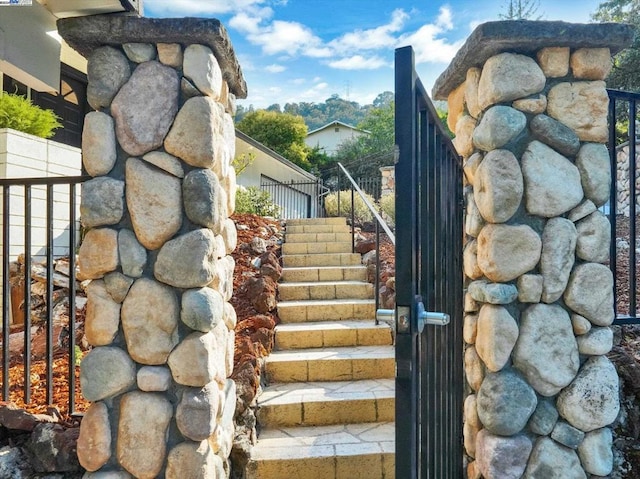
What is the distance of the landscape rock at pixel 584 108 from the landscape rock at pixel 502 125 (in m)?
0.15

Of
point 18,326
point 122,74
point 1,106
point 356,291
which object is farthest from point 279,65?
point 122,74

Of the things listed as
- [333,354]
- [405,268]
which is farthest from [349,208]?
[405,268]

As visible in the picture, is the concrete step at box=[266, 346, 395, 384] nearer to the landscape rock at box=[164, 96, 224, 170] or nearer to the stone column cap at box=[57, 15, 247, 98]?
the landscape rock at box=[164, 96, 224, 170]

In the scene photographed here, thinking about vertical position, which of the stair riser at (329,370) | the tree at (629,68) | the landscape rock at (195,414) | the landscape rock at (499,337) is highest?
the tree at (629,68)

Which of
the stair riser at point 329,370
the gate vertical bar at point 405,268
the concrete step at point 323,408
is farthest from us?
the stair riser at point 329,370

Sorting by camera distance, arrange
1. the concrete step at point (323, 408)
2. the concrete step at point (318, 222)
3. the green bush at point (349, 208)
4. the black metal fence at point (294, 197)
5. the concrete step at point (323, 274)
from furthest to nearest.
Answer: the black metal fence at point (294, 197) < the green bush at point (349, 208) < the concrete step at point (318, 222) < the concrete step at point (323, 274) < the concrete step at point (323, 408)

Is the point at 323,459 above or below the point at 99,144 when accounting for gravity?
below

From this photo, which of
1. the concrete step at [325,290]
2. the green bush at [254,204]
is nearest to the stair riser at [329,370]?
the concrete step at [325,290]

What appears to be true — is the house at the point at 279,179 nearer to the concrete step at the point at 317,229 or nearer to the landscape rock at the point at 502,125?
the concrete step at the point at 317,229

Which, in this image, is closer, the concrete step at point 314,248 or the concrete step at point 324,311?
the concrete step at point 324,311

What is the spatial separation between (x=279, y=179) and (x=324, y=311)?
9470 mm

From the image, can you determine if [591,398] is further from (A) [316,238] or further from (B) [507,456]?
(A) [316,238]

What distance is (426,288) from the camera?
1.36m

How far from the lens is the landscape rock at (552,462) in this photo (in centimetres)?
139
